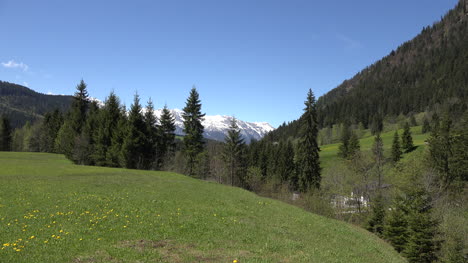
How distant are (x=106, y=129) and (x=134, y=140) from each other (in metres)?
7.27

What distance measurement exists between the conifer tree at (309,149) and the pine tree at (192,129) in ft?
65.6

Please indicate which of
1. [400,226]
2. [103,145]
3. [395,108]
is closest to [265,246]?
[400,226]

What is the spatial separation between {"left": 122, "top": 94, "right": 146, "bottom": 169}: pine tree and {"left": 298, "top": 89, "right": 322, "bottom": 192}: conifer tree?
29.9 meters

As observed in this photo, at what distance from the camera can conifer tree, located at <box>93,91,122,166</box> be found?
2057 inches

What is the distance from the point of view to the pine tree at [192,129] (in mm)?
56469

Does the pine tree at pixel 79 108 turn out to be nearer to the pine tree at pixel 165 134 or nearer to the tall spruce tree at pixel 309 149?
the pine tree at pixel 165 134

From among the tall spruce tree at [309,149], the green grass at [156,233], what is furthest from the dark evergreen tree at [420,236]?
the tall spruce tree at [309,149]

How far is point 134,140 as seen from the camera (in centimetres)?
5009

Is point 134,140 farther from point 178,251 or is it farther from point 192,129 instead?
point 178,251

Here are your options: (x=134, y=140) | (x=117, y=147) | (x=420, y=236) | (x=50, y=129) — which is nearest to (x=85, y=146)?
(x=117, y=147)

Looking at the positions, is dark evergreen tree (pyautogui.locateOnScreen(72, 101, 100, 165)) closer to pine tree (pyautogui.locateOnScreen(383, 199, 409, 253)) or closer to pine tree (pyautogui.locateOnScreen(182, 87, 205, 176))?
pine tree (pyautogui.locateOnScreen(182, 87, 205, 176))

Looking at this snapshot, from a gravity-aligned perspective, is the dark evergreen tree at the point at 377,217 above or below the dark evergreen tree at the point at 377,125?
below

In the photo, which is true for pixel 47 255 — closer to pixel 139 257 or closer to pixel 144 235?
pixel 139 257

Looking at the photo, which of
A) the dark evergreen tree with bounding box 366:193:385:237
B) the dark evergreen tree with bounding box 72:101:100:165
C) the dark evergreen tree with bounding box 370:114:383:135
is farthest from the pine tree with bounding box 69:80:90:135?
the dark evergreen tree with bounding box 370:114:383:135
